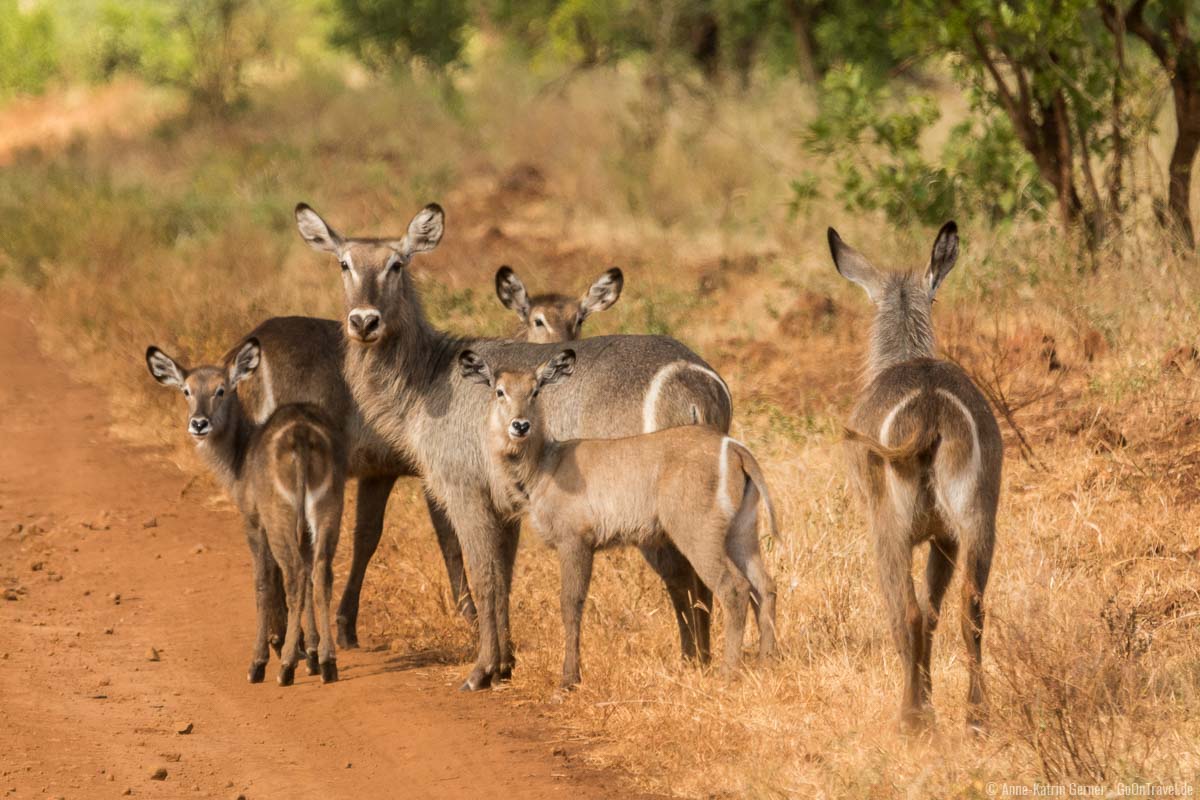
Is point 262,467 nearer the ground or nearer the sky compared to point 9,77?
nearer the ground

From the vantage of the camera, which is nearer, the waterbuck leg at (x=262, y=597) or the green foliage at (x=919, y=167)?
the waterbuck leg at (x=262, y=597)

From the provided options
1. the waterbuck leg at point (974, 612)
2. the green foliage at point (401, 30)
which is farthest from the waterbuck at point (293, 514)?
the green foliage at point (401, 30)

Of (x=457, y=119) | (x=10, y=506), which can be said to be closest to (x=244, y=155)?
(x=457, y=119)

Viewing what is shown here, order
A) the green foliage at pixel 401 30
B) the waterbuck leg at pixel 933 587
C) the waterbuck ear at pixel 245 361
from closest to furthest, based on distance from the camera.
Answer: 1. the waterbuck leg at pixel 933 587
2. the waterbuck ear at pixel 245 361
3. the green foliage at pixel 401 30

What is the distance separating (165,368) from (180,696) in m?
1.97

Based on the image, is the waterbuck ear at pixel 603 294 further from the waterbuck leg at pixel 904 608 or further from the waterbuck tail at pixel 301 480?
the waterbuck leg at pixel 904 608

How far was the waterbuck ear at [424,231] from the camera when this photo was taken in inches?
337

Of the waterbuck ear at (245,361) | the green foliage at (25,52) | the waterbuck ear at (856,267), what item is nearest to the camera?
the waterbuck ear at (856,267)

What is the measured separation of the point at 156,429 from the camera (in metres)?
12.3

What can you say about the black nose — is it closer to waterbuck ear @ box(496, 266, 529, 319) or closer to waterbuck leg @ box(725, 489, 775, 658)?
waterbuck ear @ box(496, 266, 529, 319)

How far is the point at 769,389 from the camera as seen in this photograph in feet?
38.3

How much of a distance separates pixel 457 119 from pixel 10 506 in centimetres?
1552

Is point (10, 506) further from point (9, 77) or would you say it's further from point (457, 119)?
point (9, 77)

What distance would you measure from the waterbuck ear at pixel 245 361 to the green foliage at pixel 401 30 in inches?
847
